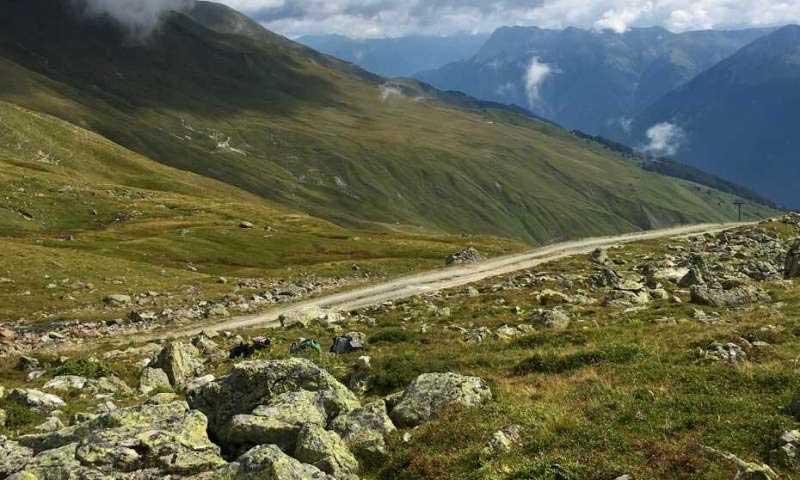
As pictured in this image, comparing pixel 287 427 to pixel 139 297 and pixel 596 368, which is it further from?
pixel 139 297

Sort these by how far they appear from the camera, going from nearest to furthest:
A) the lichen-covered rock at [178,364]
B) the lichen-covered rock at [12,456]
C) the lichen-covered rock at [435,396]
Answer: the lichen-covered rock at [12,456]
the lichen-covered rock at [435,396]
the lichen-covered rock at [178,364]

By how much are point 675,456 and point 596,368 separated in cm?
735

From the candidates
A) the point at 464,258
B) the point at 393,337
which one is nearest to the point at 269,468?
the point at 393,337

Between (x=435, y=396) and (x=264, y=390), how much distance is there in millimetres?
5253

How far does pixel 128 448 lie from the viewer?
49.3ft

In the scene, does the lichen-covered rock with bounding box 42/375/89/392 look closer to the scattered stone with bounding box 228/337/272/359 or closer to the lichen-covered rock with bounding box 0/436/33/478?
the scattered stone with bounding box 228/337/272/359

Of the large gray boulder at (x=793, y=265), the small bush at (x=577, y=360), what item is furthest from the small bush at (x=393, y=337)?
the large gray boulder at (x=793, y=265)

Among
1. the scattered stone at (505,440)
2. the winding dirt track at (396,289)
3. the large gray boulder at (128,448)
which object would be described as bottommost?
the winding dirt track at (396,289)

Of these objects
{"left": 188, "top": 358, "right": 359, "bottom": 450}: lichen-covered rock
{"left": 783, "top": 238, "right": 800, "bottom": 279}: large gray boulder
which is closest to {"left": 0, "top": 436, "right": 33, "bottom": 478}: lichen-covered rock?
{"left": 188, "top": 358, "right": 359, "bottom": 450}: lichen-covered rock

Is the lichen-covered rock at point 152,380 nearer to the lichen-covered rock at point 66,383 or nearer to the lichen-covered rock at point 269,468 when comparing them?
the lichen-covered rock at point 66,383

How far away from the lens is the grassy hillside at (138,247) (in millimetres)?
57450

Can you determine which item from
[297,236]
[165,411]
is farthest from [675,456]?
[297,236]

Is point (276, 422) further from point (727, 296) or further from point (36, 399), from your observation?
point (727, 296)

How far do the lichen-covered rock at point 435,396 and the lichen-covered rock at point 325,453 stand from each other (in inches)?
107
